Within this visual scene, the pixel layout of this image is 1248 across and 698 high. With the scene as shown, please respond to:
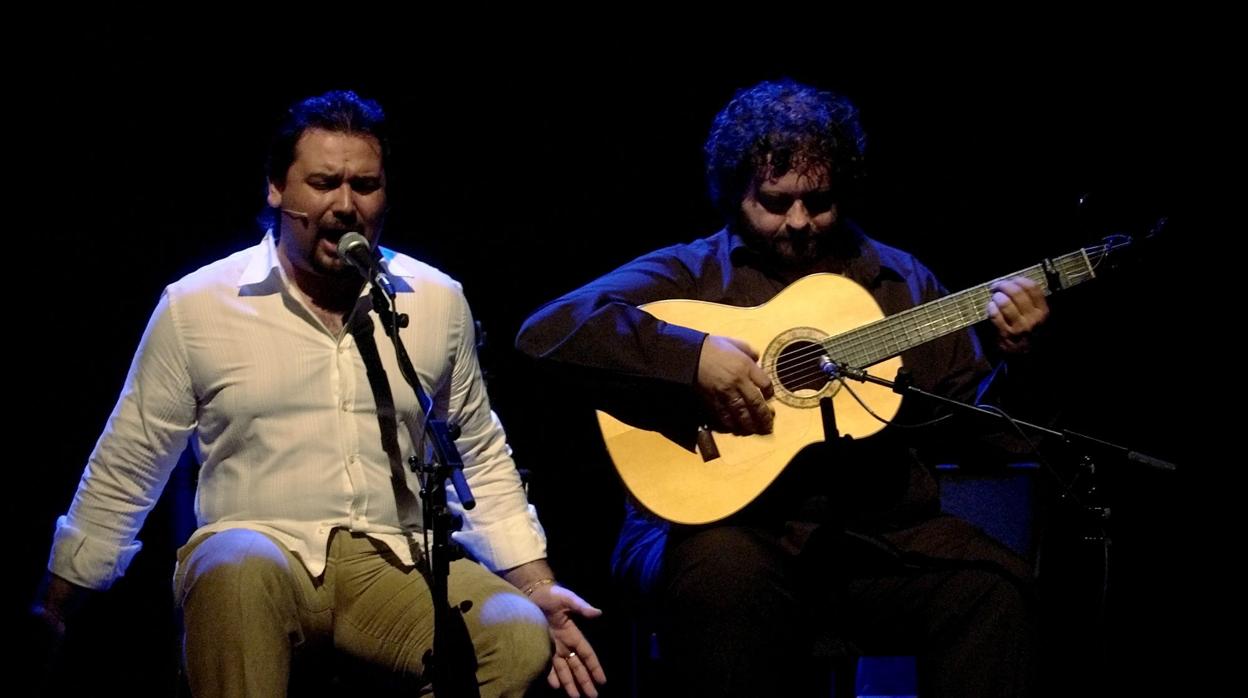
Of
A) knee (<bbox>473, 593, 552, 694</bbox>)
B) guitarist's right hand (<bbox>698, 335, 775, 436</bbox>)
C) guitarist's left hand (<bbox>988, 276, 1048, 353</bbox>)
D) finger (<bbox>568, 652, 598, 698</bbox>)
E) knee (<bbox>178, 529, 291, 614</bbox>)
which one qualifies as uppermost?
guitarist's left hand (<bbox>988, 276, 1048, 353</bbox>)

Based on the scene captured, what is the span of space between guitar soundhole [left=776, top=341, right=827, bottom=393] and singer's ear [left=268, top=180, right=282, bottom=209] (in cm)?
142

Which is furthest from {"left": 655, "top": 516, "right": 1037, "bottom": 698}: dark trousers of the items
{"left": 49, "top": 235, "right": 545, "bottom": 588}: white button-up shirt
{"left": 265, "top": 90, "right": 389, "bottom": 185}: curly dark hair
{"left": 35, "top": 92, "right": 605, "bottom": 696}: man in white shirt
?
{"left": 265, "top": 90, "right": 389, "bottom": 185}: curly dark hair

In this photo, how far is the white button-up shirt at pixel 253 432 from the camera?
3.04 m

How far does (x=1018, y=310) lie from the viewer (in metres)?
3.29

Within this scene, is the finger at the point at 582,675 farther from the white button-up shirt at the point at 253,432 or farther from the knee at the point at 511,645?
the white button-up shirt at the point at 253,432

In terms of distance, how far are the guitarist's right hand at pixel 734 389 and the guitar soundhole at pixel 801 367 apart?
0.09 meters

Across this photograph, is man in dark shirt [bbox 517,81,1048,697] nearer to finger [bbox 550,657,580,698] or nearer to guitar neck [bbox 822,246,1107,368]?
guitar neck [bbox 822,246,1107,368]

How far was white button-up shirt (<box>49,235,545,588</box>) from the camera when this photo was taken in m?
3.04

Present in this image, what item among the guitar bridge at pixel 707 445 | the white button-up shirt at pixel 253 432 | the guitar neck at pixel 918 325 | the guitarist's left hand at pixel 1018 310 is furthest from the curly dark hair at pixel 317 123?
the guitarist's left hand at pixel 1018 310

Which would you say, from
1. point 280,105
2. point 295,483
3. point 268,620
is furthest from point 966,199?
point 268,620

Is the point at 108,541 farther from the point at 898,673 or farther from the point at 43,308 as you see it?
the point at 898,673

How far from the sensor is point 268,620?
2719 mm

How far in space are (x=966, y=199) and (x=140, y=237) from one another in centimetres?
303

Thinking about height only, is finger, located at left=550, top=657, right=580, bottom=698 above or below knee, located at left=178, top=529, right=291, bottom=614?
below
